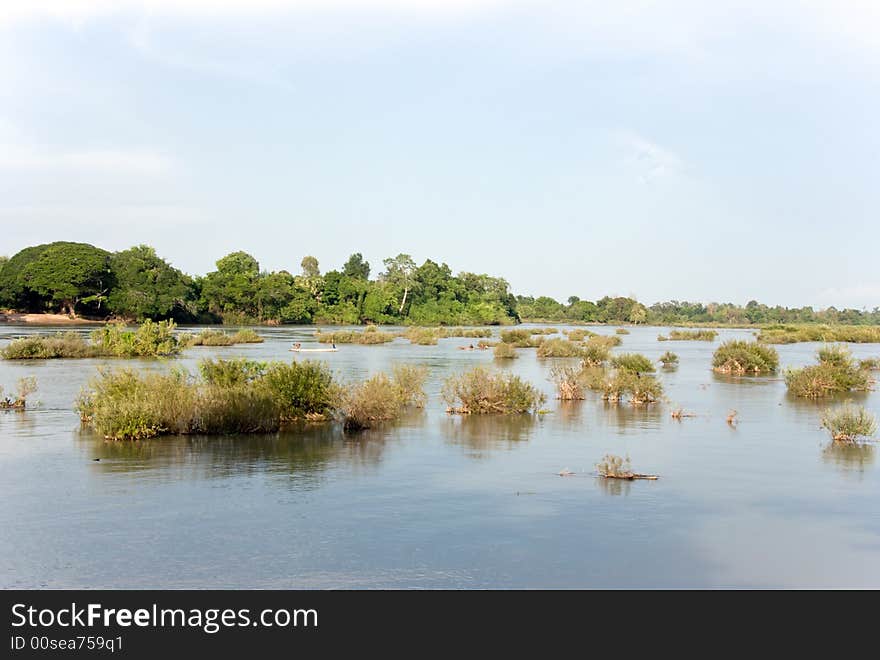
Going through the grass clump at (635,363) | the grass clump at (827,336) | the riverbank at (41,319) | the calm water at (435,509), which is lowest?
the calm water at (435,509)

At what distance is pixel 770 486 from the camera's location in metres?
12.9

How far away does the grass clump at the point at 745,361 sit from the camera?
3744cm

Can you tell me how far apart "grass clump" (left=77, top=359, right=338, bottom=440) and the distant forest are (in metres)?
83.3

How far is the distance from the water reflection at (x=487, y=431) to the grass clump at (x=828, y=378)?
11423 millimetres

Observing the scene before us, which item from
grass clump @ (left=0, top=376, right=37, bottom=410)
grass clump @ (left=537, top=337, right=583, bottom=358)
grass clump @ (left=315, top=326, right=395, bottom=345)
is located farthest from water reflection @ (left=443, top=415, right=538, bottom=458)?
grass clump @ (left=315, top=326, right=395, bottom=345)

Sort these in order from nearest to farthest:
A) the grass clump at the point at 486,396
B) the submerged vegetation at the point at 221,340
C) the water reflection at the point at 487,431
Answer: the water reflection at the point at 487,431
the grass clump at the point at 486,396
the submerged vegetation at the point at 221,340

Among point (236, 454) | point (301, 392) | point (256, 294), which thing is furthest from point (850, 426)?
point (256, 294)

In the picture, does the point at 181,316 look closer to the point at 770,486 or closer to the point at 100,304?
the point at 100,304

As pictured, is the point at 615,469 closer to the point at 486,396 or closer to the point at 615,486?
the point at 615,486

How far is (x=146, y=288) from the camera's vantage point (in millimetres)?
98812

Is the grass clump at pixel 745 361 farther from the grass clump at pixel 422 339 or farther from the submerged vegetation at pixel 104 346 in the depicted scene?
the submerged vegetation at pixel 104 346

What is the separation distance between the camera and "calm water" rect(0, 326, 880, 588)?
334 inches

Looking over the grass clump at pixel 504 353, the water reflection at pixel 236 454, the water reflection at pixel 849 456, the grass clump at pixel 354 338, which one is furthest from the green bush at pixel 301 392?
the grass clump at pixel 354 338
